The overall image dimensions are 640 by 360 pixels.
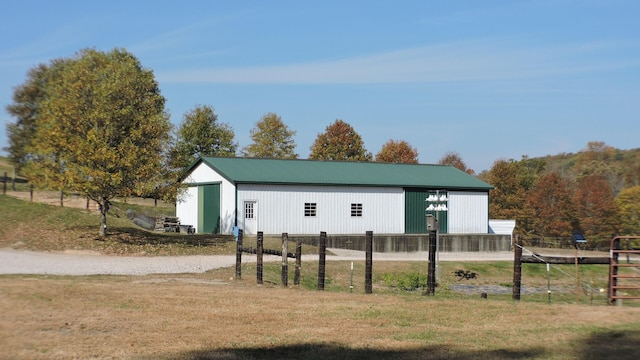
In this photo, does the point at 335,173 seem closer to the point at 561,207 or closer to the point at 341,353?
the point at 341,353

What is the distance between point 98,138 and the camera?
36.2 meters

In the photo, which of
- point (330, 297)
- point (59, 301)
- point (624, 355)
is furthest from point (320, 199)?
point (624, 355)

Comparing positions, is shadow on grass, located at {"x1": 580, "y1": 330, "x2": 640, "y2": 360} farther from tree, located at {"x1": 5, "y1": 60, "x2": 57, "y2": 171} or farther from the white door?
tree, located at {"x1": 5, "y1": 60, "x2": 57, "y2": 171}

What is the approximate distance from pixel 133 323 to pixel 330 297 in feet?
20.3

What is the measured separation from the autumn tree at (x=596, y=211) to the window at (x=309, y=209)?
44.6m

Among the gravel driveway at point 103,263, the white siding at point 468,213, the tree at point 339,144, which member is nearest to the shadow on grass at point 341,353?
the gravel driveway at point 103,263

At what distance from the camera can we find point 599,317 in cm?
1462

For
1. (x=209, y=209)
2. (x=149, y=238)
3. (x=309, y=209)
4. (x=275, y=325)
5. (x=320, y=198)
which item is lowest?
(x=149, y=238)

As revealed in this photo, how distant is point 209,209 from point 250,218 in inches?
169

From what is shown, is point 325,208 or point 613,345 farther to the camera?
point 325,208

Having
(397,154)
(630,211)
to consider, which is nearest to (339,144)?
(397,154)

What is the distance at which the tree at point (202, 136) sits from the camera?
2862 inches

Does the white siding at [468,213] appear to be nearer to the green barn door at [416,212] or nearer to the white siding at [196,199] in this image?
the green barn door at [416,212]

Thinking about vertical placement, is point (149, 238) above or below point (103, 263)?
above
